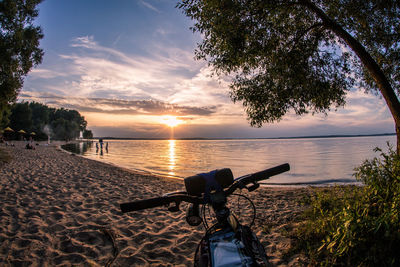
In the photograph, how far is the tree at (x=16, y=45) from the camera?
16.1 m

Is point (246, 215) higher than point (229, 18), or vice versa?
point (229, 18)

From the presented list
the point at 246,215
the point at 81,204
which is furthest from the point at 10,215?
the point at 246,215

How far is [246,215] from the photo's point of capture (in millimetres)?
6961

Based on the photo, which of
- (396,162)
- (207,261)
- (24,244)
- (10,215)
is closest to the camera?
(207,261)

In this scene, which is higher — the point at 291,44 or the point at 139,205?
the point at 291,44

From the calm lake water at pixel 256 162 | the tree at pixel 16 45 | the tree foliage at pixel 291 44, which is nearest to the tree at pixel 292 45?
the tree foliage at pixel 291 44

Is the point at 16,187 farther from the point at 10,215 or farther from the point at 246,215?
the point at 246,215

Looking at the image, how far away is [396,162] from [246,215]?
4.65 meters

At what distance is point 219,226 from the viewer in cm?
190

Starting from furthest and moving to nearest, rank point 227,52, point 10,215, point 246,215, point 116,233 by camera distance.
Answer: point 227,52 < point 246,215 < point 10,215 < point 116,233

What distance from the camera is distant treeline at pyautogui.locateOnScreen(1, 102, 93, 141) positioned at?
92812 mm

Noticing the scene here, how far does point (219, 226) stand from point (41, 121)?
14901cm

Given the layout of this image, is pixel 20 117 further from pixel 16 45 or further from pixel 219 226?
pixel 219 226

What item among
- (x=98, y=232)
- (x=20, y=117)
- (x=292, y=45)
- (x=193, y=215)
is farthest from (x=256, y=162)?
(x=20, y=117)
